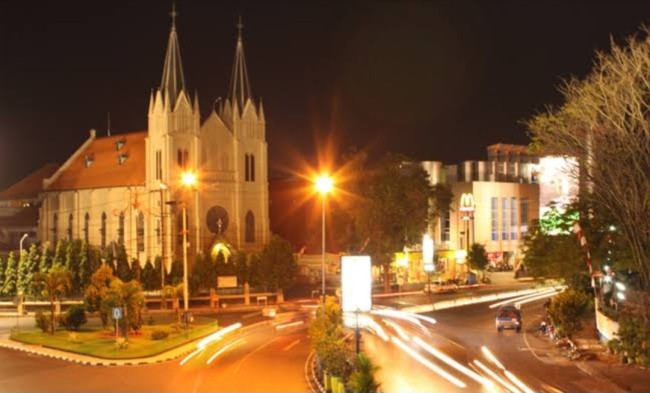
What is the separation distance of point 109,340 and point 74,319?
5.30 m

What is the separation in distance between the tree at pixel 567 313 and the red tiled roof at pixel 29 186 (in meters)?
76.2

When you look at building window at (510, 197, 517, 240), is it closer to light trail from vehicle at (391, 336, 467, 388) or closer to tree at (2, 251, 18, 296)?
tree at (2, 251, 18, 296)

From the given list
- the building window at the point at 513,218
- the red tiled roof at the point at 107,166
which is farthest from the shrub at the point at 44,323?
the building window at the point at 513,218

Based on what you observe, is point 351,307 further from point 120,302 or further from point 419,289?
point 419,289

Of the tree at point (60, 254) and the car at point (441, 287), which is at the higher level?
the tree at point (60, 254)

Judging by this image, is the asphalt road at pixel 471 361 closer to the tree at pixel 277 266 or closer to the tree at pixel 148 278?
the tree at pixel 277 266

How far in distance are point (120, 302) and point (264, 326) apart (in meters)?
9.39

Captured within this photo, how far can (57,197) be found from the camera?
9225 cm

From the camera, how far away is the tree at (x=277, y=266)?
6700 cm

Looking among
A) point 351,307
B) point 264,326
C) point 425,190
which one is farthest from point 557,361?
point 425,190

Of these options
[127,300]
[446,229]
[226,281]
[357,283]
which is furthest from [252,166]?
[357,283]

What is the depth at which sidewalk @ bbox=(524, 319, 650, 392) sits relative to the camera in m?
27.0

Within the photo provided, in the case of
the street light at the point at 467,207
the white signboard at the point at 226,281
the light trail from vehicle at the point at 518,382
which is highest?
the street light at the point at 467,207

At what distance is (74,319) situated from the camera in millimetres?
45344
